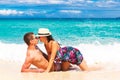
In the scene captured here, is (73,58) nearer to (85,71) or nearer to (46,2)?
(85,71)

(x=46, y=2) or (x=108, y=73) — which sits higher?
(x=108, y=73)

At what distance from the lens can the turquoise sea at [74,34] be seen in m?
8.88

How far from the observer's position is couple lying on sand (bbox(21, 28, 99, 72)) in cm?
550

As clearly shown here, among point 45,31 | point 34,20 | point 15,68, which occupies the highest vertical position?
point 45,31

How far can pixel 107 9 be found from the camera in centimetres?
1870

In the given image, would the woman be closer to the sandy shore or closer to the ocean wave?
the sandy shore

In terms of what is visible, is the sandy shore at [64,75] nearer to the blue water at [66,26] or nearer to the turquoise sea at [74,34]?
the turquoise sea at [74,34]

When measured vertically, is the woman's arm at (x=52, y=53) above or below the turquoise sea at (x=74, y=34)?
above

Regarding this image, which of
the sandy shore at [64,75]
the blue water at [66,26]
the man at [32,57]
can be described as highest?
the man at [32,57]

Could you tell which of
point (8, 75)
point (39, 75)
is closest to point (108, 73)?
point (39, 75)

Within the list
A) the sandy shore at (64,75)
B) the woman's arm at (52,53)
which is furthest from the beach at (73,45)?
the woman's arm at (52,53)

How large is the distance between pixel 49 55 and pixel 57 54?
126 millimetres

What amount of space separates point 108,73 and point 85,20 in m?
12.9

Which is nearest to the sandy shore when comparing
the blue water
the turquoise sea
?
the turquoise sea
